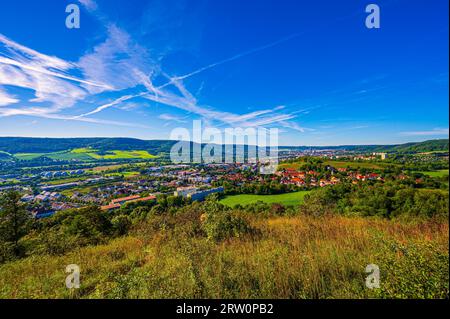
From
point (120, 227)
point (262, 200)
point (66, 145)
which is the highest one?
point (66, 145)

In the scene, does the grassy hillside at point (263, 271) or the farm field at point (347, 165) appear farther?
the farm field at point (347, 165)

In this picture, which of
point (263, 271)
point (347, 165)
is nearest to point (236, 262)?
point (263, 271)

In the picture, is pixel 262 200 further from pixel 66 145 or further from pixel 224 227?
pixel 66 145

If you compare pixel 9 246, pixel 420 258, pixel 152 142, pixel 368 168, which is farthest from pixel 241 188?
pixel 152 142

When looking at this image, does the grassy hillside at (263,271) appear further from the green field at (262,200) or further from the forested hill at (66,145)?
the green field at (262,200)

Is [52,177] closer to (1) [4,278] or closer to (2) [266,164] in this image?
(1) [4,278]

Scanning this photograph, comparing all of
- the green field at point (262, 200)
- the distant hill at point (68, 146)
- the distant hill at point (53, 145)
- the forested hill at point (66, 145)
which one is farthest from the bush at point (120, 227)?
the distant hill at point (53, 145)

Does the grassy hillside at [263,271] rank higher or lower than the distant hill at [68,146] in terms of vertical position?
lower

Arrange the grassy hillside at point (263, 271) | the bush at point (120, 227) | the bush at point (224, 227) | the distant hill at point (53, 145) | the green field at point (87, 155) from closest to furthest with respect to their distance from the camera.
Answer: the grassy hillside at point (263, 271) → the bush at point (224, 227) → the bush at point (120, 227) → the distant hill at point (53, 145) → the green field at point (87, 155)
